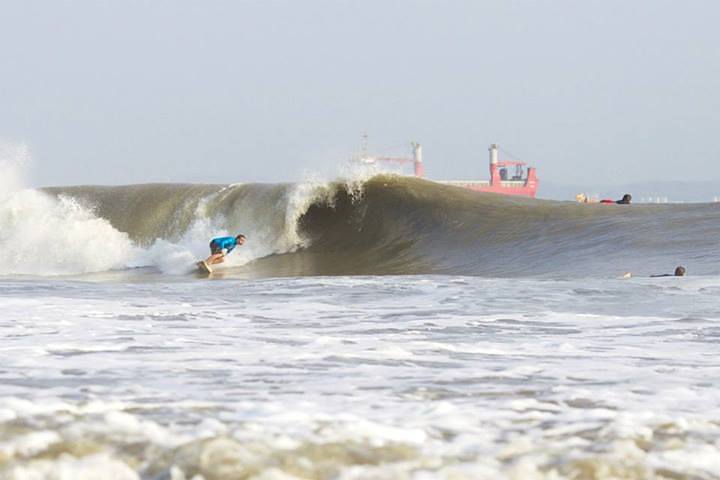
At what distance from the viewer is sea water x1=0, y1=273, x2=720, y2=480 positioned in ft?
7.22

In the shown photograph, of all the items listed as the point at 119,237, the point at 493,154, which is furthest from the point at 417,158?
the point at 119,237

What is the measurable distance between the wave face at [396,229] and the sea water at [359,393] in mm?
7873

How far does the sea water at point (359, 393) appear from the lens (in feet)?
7.22

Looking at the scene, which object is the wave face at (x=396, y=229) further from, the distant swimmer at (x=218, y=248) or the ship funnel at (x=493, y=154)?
the ship funnel at (x=493, y=154)

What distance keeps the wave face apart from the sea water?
7.87 m

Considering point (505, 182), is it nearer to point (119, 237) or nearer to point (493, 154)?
point (493, 154)

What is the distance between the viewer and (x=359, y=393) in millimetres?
3061

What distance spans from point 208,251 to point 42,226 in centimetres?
421

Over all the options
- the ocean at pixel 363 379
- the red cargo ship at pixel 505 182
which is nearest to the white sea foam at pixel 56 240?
the ocean at pixel 363 379

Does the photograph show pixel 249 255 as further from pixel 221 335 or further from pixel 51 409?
pixel 51 409

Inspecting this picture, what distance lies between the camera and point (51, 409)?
8.71 ft

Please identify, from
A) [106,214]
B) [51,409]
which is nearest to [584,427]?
[51,409]

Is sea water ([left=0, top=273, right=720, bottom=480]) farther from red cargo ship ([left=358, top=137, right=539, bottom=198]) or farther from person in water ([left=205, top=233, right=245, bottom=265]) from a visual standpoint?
red cargo ship ([left=358, top=137, right=539, bottom=198])

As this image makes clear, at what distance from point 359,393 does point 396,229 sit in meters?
17.7
